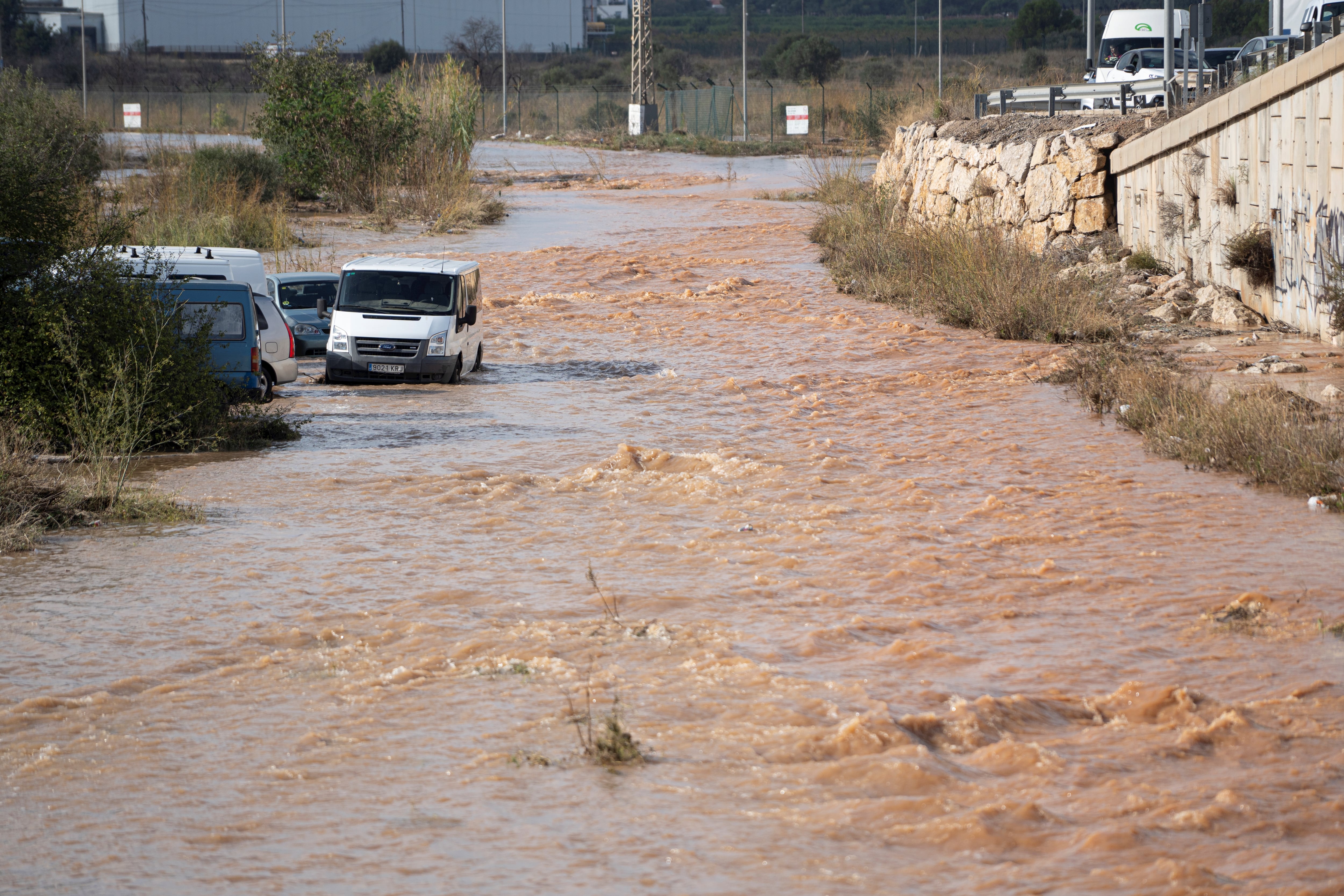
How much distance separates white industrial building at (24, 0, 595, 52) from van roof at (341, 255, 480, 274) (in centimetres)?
8433

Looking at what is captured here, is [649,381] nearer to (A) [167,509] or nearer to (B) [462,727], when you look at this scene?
(A) [167,509]

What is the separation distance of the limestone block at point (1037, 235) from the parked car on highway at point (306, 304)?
1182 centimetres

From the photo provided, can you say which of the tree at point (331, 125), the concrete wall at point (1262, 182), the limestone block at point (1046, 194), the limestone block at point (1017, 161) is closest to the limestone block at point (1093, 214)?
the limestone block at point (1046, 194)

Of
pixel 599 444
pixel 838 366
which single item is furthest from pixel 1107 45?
pixel 599 444

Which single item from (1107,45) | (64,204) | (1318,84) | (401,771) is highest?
(1107,45)

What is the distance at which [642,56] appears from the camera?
6956 cm

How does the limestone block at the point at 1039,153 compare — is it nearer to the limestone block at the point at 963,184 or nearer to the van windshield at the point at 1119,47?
the limestone block at the point at 963,184

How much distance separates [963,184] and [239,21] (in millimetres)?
85739

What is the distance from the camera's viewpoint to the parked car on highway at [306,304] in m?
20.9

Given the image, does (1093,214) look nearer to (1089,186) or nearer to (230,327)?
(1089,186)

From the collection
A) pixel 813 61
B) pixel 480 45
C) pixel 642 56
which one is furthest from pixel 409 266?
pixel 480 45

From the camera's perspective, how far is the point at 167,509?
1173cm

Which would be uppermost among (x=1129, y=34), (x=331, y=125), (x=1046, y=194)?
(x=1129, y=34)

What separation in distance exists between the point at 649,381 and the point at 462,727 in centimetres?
1200
